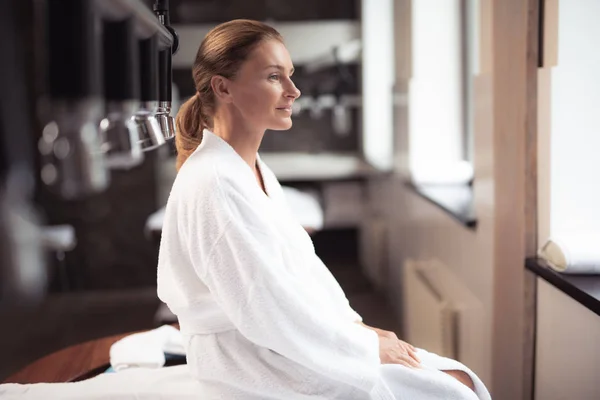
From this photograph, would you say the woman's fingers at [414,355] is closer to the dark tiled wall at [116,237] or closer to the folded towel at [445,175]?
the folded towel at [445,175]

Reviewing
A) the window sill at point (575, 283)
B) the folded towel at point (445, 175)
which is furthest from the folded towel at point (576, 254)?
the folded towel at point (445, 175)

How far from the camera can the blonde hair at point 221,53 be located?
1.33 meters

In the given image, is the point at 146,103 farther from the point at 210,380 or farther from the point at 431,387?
the point at 431,387

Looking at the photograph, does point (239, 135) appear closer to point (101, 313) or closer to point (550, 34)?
point (550, 34)

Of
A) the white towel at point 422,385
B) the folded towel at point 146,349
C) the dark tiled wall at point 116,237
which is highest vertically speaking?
the white towel at point 422,385

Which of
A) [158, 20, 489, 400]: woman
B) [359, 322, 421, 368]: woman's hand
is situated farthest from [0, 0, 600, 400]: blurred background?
[359, 322, 421, 368]: woman's hand

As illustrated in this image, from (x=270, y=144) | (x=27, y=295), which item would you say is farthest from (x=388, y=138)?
(x=27, y=295)

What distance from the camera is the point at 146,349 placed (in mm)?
1521

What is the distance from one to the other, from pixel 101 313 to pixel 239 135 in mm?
2819

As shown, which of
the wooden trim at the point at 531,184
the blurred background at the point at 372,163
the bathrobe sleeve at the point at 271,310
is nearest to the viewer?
the blurred background at the point at 372,163

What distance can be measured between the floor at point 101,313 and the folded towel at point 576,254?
1905mm

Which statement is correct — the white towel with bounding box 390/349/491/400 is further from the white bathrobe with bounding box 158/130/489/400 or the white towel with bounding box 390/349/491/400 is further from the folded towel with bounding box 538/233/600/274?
the folded towel with bounding box 538/233/600/274

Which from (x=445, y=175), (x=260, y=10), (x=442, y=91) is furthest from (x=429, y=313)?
(x=260, y=10)

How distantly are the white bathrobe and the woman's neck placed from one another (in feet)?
0.38
